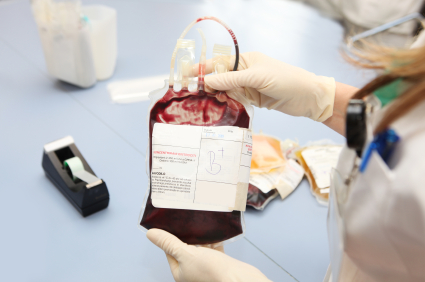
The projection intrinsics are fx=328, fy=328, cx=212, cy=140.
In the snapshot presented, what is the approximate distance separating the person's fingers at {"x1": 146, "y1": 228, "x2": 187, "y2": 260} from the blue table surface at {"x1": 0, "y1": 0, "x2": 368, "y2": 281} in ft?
0.43

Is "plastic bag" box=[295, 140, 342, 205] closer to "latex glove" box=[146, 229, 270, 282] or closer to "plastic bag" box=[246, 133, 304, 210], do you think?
"plastic bag" box=[246, 133, 304, 210]

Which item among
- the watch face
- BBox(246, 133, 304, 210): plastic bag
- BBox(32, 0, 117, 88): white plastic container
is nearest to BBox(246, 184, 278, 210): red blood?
BBox(246, 133, 304, 210): plastic bag

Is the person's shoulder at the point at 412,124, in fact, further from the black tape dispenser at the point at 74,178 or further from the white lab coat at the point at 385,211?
the black tape dispenser at the point at 74,178

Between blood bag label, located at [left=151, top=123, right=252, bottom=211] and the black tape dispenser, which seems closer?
blood bag label, located at [left=151, top=123, right=252, bottom=211]

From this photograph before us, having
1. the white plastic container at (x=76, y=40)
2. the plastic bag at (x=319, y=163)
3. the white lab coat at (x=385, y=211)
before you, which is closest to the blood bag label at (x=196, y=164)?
the white lab coat at (x=385, y=211)

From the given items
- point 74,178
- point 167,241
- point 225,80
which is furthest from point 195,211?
point 74,178

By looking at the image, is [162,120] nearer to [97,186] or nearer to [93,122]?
[97,186]

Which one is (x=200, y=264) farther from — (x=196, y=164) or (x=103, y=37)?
(x=103, y=37)

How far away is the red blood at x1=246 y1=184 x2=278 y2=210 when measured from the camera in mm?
916

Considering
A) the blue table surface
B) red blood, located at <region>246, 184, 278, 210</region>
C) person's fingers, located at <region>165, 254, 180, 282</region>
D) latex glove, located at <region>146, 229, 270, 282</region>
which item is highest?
latex glove, located at <region>146, 229, 270, 282</region>

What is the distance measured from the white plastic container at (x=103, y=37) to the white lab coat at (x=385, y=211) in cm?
116

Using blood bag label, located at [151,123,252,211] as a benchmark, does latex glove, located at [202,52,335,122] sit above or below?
above

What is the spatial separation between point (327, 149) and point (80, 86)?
1.04 metres

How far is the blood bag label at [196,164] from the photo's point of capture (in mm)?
664
